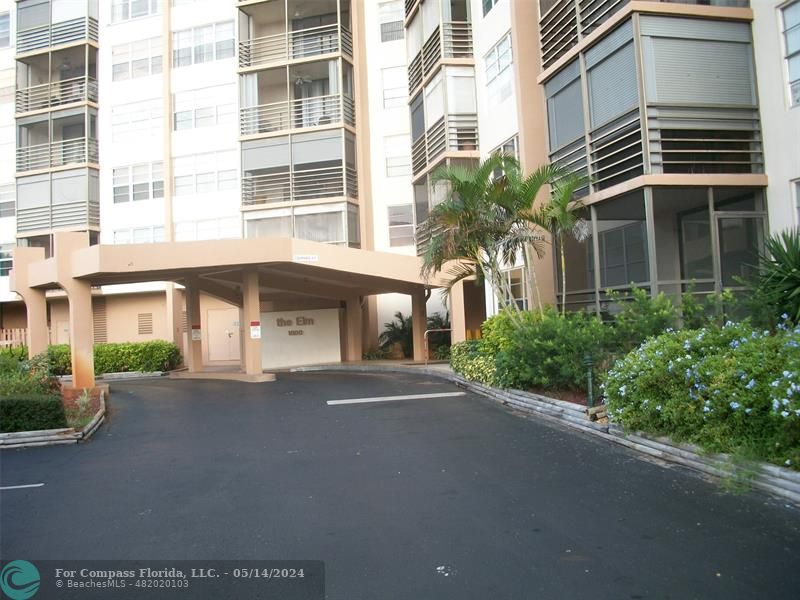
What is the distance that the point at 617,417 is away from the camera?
7.98 metres

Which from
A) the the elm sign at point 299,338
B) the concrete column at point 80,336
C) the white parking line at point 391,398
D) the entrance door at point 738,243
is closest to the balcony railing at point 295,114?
the the elm sign at point 299,338

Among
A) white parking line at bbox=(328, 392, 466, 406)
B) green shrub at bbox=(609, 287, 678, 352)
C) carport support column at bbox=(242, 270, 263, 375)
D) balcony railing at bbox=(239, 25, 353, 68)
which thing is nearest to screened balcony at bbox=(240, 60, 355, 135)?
balcony railing at bbox=(239, 25, 353, 68)

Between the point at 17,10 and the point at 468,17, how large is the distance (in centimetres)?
2339

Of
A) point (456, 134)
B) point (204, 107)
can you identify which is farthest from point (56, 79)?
point (456, 134)

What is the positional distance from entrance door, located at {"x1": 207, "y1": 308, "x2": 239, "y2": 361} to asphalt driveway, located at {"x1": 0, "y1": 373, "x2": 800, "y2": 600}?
19011 mm

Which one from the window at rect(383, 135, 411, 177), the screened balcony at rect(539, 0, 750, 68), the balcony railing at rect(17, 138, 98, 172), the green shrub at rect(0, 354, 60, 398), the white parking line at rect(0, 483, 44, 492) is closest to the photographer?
the white parking line at rect(0, 483, 44, 492)

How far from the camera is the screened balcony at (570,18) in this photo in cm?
1229

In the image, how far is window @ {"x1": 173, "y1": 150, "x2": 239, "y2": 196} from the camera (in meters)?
27.2

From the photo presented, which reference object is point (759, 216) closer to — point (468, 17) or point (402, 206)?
point (468, 17)

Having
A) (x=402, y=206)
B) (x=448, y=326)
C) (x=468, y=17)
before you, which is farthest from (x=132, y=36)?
(x=448, y=326)

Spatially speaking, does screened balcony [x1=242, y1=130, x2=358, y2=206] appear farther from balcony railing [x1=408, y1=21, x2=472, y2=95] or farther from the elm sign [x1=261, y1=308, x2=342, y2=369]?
balcony railing [x1=408, y1=21, x2=472, y2=95]

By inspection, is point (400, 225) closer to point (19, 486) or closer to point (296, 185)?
point (296, 185)

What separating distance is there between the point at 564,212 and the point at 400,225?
44.5ft

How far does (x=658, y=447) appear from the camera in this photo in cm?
718
